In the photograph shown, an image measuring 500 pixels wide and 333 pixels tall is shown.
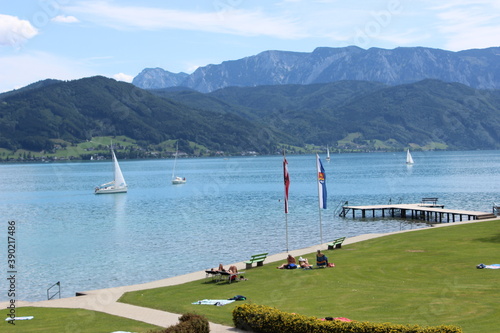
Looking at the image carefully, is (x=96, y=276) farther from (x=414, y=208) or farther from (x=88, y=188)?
(x=88, y=188)

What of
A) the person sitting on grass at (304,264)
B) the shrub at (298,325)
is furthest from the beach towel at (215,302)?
the person sitting on grass at (304,264)

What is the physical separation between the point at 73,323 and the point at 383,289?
1637 centimetres

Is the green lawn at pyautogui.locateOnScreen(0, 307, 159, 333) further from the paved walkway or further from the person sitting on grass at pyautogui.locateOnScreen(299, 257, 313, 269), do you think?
the person sitting on grass at pyautogui.locateOnScreen(299, 257, 313, 269)

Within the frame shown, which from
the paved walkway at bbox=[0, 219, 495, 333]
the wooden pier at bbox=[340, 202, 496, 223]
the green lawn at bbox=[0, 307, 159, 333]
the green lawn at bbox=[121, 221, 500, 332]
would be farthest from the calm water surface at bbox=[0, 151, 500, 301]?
the green lawn at bbox=[121, 221, 500, 332]

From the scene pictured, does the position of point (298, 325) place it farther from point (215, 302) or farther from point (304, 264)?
point (304, 264)

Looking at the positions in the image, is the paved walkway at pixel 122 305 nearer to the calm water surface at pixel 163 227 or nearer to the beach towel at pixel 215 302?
the beach towel at pixel 215 302

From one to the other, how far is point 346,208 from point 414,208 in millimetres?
11211

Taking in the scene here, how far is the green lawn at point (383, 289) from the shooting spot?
83.9 feet

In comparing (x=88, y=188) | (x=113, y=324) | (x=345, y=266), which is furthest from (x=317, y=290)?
(x=88, y=188)

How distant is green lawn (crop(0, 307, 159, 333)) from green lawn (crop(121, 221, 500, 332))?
10.5ft

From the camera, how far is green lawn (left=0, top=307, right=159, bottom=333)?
26.1m

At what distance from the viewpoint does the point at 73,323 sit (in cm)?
2773

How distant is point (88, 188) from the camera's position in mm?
180000

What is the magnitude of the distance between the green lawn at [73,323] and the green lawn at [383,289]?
320 centimetres
